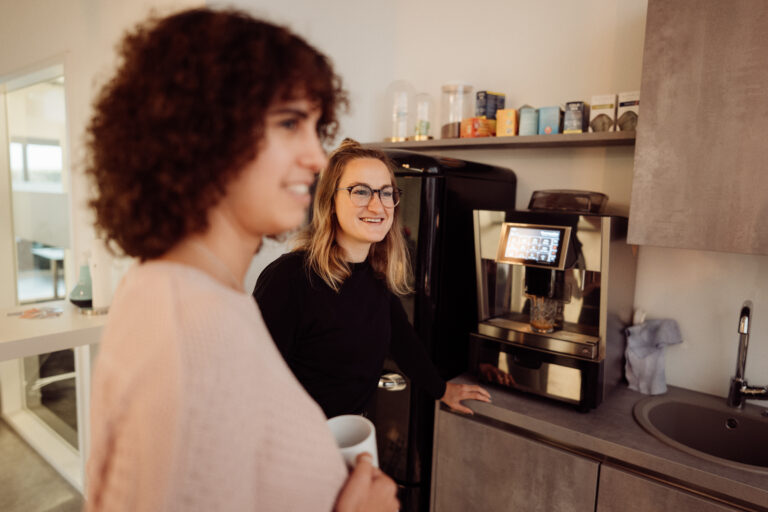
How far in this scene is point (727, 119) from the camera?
1.35 meters

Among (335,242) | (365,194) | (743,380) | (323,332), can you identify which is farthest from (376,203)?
(743,380)

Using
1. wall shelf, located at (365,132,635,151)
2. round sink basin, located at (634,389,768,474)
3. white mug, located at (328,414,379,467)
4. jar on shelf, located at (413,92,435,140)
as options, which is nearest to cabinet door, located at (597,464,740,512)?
round sink basin, located at (634,389,768,474)

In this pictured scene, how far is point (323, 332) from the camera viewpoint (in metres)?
1.32

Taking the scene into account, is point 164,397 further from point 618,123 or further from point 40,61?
point 40,61

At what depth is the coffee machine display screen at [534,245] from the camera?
5.15 ft

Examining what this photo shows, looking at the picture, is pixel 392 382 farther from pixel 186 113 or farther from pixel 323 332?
pixel 186 113

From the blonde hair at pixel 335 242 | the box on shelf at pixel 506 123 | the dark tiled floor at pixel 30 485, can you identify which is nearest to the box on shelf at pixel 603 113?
the box on shelf at pixel 506 123

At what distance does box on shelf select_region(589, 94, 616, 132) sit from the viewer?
1.83 metres

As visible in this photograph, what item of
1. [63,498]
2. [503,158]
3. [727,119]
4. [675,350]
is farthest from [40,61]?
[675,350]

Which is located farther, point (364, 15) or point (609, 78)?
point (364, 15)

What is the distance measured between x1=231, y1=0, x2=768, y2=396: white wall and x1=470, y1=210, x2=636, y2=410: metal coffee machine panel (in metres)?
0.24

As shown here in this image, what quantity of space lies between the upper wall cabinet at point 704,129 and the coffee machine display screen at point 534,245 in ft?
0.72

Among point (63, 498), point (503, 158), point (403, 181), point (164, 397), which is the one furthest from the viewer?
point (63, 498)

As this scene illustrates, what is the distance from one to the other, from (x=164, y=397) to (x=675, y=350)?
2009mm
